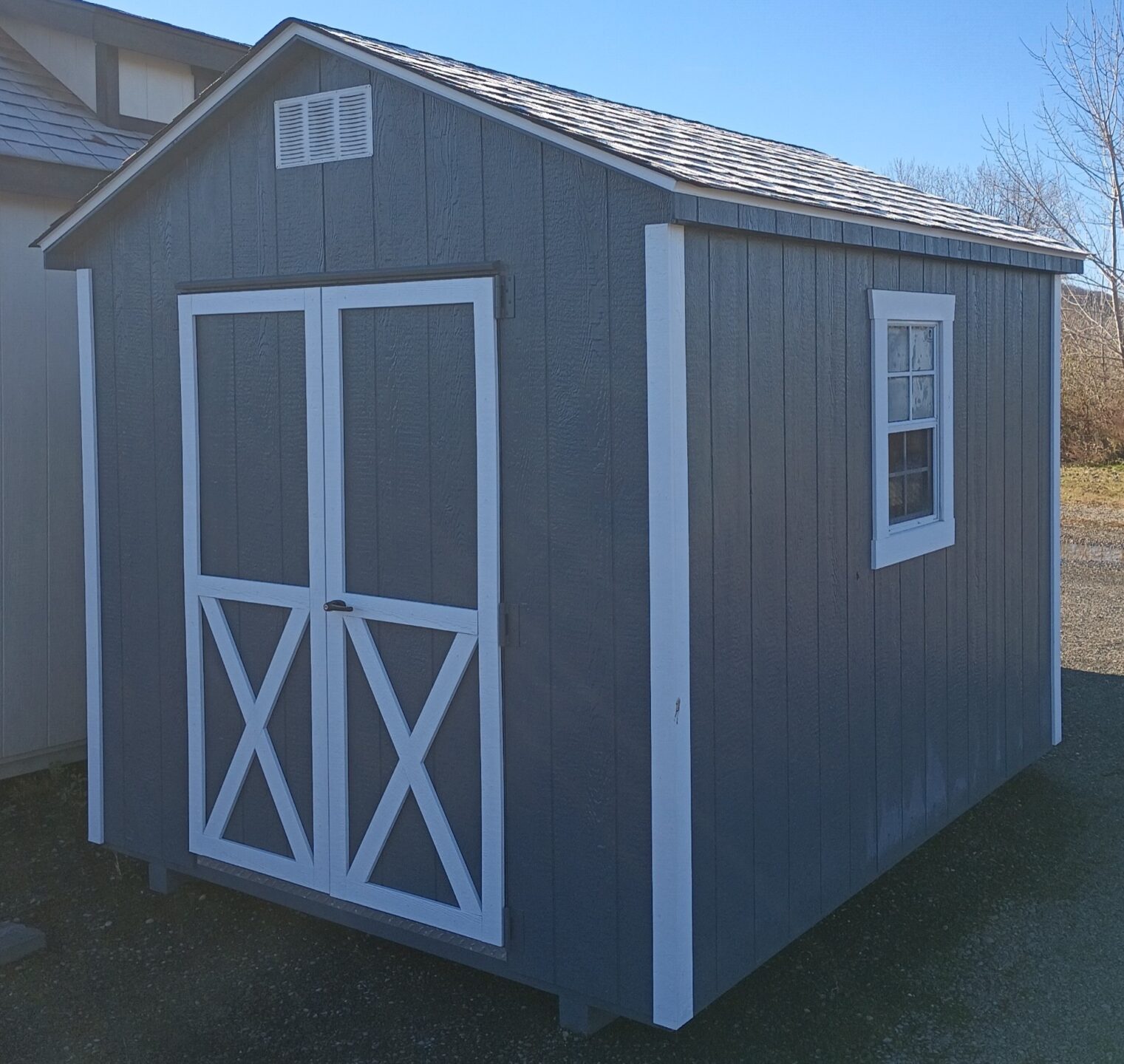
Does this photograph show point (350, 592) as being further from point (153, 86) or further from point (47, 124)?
point (153, 86)

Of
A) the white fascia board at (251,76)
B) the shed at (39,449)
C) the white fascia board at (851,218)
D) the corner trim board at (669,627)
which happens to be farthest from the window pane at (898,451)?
the shed at (39,449)

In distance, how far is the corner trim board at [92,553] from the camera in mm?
5648

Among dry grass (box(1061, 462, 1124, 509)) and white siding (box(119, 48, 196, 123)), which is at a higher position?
white siding (box(119, 48, 196, 123))

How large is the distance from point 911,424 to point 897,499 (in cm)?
32

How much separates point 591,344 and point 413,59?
4.78ft

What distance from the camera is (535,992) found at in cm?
472

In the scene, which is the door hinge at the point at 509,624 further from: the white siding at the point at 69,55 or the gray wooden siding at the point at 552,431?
the white siding at the point at 69,55

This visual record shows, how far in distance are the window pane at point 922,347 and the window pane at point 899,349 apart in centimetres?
7

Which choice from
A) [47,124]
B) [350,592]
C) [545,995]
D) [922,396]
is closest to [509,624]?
[350,592]

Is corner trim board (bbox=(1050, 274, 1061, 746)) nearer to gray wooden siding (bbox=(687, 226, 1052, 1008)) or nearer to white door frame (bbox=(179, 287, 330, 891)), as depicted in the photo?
gray wooden siding (bbox=(687, 226, 1052, 1008))

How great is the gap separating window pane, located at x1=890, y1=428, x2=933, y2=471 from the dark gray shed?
0.03 meters

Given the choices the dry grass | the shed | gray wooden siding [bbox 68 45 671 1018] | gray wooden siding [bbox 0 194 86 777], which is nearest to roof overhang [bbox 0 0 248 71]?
the shed

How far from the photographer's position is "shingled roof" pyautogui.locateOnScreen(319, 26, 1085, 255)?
14.2 feet

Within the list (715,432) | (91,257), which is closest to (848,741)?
(715,432)
